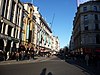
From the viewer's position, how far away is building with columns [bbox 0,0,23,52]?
113 feet

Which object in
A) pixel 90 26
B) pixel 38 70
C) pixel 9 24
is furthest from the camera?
pixel 90 26

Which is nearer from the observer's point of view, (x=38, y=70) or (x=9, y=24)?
(x=38, y=70)

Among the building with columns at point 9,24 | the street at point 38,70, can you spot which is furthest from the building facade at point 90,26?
the street at point 38,70

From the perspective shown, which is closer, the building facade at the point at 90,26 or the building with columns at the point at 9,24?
the building with columns at the point at 9,24

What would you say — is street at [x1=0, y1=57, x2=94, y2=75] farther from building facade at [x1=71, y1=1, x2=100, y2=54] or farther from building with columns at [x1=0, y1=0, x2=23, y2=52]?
building facade at [x1=71, y1=1, x2=100, y2=54]

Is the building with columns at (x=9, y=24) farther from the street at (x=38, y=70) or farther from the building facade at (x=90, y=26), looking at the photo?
the building facade at (x=90, y=26)

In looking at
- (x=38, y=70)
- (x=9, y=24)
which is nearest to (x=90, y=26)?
(x=9, y=24)

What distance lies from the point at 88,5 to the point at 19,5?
1127 inches

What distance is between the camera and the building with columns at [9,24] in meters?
34.5

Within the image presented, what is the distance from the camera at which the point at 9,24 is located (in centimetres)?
3769

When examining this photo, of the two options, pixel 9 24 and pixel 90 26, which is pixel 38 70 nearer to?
pixel 9 24

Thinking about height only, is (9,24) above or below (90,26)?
below

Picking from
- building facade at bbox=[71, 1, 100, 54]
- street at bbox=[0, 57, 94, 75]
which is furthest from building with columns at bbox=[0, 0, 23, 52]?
building facade at bbox=[71, 1, 100, 54]

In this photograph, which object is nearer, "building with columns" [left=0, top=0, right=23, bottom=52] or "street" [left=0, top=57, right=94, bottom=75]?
"street" [left=0, top=57, right=94, bottom=75]
